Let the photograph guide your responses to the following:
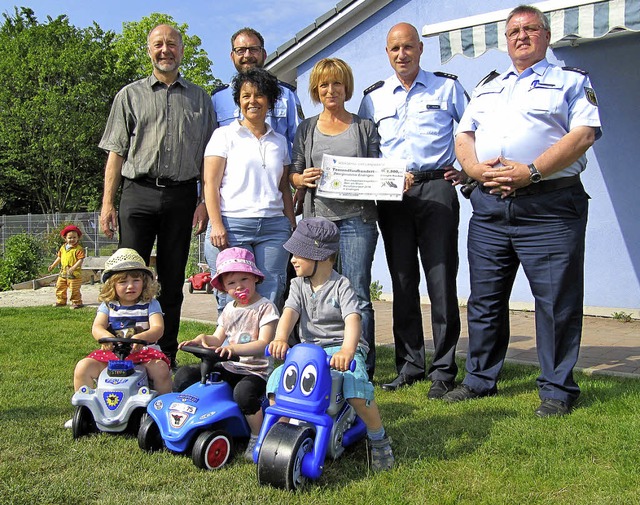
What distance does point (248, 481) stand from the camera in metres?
3.23

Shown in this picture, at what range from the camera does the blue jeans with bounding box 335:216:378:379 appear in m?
4.79

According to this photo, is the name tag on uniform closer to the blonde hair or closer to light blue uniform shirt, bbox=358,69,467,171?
light blue uniform shirt, bbox=358,69,467,171

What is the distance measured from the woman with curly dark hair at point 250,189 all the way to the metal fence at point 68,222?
16672 millimetres

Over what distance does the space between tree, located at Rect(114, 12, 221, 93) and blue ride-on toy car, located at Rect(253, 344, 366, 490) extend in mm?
36614

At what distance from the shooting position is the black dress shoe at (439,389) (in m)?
4.72

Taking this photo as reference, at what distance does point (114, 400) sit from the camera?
3871mm

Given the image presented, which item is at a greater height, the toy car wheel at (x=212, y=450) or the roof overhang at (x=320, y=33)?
the roof overhang at (x=320, y=33)

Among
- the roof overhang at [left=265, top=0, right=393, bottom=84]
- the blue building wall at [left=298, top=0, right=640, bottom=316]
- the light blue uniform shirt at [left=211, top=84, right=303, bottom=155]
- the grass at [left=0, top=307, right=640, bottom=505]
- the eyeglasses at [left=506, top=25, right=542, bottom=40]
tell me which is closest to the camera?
the grass at [left=0, top=307, right=640, bottom=505]

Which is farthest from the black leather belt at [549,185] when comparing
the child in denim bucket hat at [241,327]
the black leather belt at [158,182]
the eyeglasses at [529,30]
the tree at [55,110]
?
the tree at [55,110]

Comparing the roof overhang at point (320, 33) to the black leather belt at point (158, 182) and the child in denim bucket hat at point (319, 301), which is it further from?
the child in denim bucket hat at point (319, 301)

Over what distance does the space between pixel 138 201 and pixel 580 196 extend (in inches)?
126

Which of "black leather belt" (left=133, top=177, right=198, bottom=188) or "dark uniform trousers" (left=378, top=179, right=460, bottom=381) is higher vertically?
"black leather belt" (left=133, top=177, right=198, bottom=188)

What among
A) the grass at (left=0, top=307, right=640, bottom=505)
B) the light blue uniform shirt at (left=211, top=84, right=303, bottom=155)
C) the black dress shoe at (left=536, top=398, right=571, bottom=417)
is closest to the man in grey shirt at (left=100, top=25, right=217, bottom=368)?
the light blue uniform shirt at (left=211, top=84, right=303, bottom=155)

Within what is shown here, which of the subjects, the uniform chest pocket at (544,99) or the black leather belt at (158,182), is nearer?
the uniform chest pocket at (544,99)
